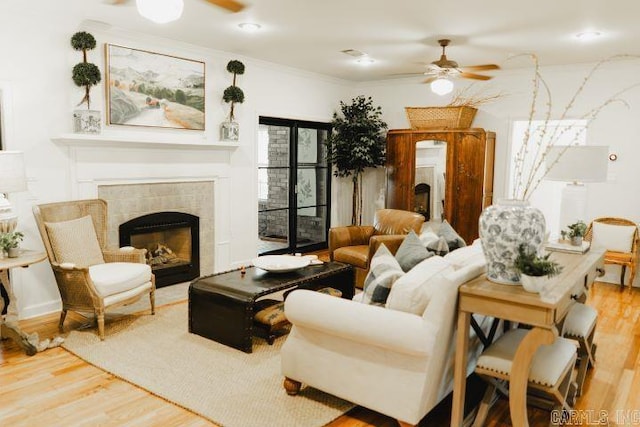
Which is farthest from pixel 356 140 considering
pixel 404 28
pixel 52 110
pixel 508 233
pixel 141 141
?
pixel 508 233

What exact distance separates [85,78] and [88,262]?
5.15 ft

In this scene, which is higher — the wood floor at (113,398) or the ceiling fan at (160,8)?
the ceiling fan at (160,8)

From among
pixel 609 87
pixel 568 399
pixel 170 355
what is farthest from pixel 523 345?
pixel 609 87

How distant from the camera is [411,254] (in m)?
2.94

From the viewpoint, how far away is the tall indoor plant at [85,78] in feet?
13.9

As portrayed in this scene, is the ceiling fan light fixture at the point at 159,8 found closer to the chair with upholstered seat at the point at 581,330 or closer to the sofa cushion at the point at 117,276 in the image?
the sofa cushion at the point at 117,276

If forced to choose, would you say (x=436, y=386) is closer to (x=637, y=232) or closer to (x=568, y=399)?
(x=568, y=399)

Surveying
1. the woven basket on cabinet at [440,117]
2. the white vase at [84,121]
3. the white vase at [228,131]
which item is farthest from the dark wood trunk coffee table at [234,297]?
the woven basket on cabinet at [440,117]

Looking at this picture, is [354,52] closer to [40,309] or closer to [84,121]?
[84,121]

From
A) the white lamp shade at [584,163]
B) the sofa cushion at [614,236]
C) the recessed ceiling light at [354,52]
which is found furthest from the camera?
the sofa cushion at [614,236]

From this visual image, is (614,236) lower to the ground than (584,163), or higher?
lower

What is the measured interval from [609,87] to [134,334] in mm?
5577

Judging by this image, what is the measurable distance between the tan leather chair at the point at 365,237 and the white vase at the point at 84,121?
8.07 ft

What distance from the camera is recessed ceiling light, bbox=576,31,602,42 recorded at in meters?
4.41
